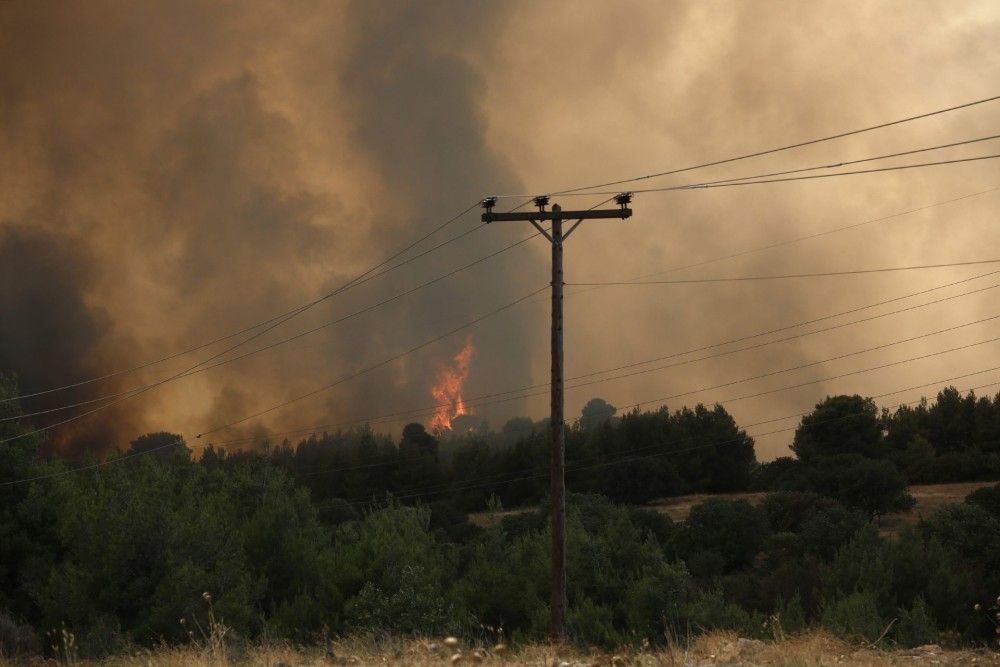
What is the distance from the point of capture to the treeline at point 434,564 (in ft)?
110

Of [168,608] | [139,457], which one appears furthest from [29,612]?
[139,457]

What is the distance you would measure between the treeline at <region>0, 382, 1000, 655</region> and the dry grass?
1773 millimetres

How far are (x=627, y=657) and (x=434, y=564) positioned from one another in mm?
31787

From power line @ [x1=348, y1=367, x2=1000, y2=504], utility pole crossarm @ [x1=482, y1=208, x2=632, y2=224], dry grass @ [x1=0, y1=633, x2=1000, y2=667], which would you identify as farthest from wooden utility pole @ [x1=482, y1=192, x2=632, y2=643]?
power line @ [x1=348, y1=367, x2=1000, y2=504]

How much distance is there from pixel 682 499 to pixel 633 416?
17.8m

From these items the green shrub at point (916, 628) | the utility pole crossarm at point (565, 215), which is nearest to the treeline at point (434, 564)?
the green shrub at point (916, 628)

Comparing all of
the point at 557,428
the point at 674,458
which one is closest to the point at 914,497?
the point at 674,458

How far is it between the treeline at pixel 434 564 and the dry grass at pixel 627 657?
177 centimetres

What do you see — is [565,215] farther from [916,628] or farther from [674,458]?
[674,458]

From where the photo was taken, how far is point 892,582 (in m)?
38.3

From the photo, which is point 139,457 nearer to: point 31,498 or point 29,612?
point 31,498

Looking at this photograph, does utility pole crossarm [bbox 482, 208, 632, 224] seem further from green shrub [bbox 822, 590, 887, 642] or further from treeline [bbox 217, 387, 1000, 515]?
treeline [bbox 217, 387, 1000, 515]

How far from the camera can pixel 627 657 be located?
545 inches

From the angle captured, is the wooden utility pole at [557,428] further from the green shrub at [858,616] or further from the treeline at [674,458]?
the treeline at [674,458]
